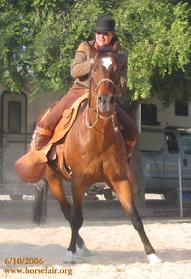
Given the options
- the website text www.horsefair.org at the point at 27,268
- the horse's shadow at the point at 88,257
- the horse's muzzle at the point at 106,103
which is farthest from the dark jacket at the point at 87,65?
the horse's shadow at the point at 88,257

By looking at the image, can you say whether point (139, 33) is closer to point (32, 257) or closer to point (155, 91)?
point (155, 91)

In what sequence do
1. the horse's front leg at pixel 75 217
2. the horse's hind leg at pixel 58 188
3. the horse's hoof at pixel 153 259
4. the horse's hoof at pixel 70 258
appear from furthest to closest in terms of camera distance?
the horse's hind leg at pixel 58 188 < the horse's hoof at pixel 70 258 < the horse's front leg at pixel 75 217 < the horse's hoof at pixel 153 259

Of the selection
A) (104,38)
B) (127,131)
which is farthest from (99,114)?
(104,38)

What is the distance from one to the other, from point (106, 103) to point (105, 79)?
299 millimetres

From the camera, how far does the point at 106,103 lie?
721 centimetres

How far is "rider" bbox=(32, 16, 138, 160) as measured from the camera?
791 centimetres

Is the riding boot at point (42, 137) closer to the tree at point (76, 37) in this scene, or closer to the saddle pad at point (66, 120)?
the saddle pad at point (66, 120)

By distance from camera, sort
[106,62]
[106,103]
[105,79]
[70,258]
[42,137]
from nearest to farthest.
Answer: [106,103] < [105,79] < [106,62] < [70,258] < [42,137]

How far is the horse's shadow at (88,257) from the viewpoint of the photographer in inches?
326

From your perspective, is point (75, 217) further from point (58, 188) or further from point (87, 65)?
point (87, 65)

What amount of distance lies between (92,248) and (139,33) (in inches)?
197

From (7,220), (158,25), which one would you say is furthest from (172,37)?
(7,220)

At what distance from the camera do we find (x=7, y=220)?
1508 centimetres

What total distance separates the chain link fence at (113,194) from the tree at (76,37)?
3.03m
